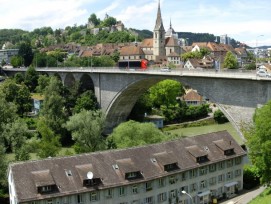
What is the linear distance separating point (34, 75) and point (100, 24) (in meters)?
112

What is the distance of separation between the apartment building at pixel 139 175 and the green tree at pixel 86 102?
95.1ft

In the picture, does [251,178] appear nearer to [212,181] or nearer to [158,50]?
[212,181]

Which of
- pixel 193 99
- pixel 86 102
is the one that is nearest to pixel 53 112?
pixel 86 102

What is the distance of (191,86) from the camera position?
1626 inches

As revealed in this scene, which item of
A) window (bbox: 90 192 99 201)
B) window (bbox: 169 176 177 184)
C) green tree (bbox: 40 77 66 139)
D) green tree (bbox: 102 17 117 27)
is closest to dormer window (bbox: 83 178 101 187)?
window (bbox: 90 192 99 201)

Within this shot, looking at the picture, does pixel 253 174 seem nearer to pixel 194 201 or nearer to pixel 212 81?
pixel 194 201

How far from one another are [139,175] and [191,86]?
702 inches

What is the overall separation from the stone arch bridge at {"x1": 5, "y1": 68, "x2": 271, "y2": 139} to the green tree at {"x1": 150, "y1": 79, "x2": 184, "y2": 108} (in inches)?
345

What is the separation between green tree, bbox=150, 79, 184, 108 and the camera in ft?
221

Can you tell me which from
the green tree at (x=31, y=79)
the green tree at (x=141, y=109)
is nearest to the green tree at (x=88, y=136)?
the green tree at (x=141, y=109)

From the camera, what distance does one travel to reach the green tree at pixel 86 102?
188ft

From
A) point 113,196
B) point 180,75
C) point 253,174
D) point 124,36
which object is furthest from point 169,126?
point 124,36

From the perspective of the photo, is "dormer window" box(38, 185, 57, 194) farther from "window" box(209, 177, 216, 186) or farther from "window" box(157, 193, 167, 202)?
"window" box(209, 177, 216, 186)

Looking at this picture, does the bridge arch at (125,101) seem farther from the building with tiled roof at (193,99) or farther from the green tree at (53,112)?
the building with tiled roof at (193,99)
